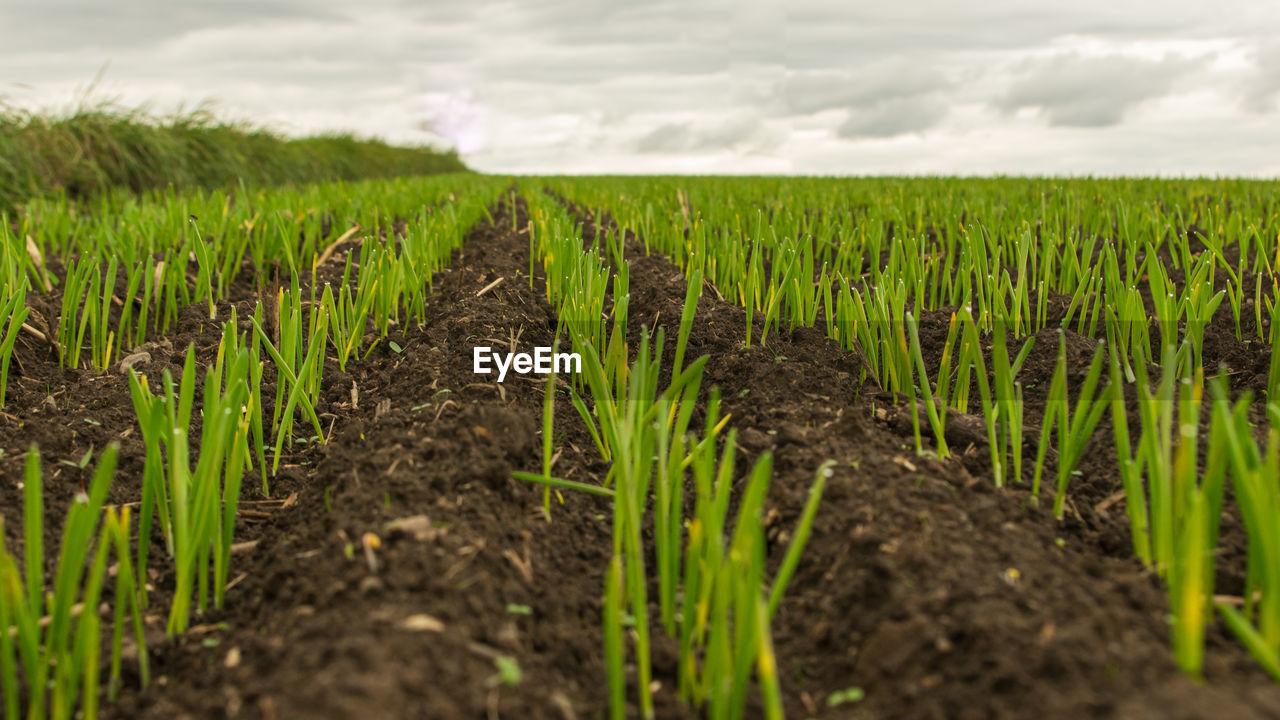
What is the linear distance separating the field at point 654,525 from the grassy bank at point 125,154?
5.30 metres

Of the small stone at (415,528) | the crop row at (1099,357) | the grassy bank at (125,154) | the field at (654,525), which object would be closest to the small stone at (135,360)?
the field at (654,525)

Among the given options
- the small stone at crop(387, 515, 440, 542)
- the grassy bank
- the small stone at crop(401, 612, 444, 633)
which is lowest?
the small stone at crop(401, 612, 444, 633)

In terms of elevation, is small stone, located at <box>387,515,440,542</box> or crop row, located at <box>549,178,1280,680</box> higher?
crop row, located at <box>549,178,1280,680</box>

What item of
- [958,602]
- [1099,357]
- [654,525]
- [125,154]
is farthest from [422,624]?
[125,154]

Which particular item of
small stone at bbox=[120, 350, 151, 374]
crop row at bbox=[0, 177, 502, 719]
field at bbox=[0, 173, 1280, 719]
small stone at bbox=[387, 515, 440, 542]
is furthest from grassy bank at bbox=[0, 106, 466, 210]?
small stone at bbox=[387, 515, 440, 542]

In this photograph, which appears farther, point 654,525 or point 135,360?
point 135,360

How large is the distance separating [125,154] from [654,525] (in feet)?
27.3

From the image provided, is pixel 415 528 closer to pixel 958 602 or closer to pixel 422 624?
pixel 422 624

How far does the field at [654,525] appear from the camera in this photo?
100 centimetres

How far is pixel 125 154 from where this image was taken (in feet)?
26.2

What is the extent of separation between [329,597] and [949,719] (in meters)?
0.81

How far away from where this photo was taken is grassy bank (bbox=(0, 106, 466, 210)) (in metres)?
6.75

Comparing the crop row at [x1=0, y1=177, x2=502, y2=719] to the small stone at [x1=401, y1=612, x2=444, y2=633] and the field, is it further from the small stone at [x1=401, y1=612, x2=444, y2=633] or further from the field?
the small stone at [x1=401, y1=612, x2=444, y2=633]

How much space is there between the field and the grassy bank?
5303 millimetres
